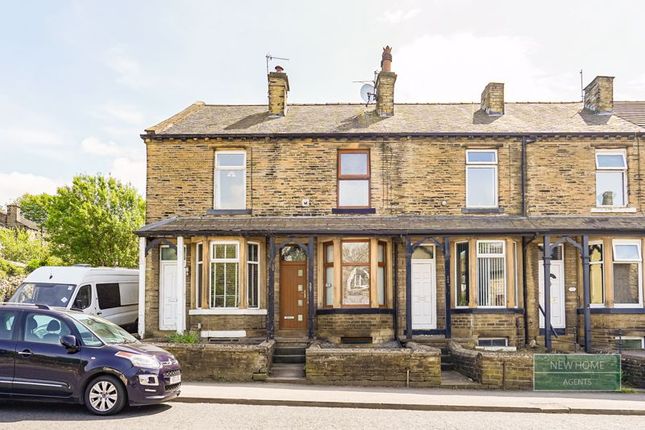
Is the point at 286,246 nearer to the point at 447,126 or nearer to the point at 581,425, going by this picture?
the point at 447,126

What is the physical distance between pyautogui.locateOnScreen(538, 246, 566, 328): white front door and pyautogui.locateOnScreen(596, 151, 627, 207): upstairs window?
6.81 feet

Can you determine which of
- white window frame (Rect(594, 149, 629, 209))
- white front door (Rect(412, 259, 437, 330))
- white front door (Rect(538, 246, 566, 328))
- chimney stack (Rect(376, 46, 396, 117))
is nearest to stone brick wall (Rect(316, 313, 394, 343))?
white front door (Rect(412, 259, 437, 330))

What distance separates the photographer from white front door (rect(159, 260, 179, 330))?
17.5m

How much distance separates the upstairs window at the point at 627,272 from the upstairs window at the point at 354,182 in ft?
24.2

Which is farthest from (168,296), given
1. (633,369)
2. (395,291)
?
(633,369)

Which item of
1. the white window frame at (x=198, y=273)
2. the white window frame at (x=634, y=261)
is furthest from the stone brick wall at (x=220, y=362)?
the white window frame at (x=634, y=261)

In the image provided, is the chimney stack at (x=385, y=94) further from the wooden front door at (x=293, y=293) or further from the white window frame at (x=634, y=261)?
the white window frame at (x=634, y=261)

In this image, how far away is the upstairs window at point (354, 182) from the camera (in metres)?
17.9

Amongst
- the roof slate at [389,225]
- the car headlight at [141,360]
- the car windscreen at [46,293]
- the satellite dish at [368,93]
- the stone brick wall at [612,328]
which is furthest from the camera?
the satellite dish at [368,93]

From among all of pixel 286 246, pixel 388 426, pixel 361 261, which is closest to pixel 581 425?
pixel 388 426

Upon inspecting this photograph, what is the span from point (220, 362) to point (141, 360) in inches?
149

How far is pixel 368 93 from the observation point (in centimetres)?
2123

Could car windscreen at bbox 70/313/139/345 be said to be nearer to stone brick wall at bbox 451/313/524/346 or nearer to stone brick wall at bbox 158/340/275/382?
stone brick wall at bbox 158/340/275/382

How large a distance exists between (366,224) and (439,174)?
283 centimetres
